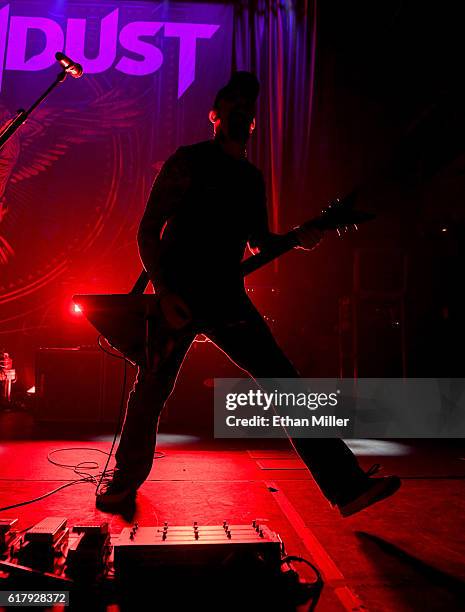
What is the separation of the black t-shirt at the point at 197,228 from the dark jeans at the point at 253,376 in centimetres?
14

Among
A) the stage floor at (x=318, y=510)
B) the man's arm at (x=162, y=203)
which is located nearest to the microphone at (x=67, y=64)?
the man's arm at (x=162, y=203)

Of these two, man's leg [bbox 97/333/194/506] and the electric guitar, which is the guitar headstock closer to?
the electric guitar


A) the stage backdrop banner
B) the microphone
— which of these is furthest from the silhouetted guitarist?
the stage backdrop banner

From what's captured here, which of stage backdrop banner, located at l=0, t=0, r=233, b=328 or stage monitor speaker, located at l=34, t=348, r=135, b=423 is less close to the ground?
stage backdrop banner, located at l=0, t=0, r=233, b=328

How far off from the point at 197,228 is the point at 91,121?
4430 millimetres

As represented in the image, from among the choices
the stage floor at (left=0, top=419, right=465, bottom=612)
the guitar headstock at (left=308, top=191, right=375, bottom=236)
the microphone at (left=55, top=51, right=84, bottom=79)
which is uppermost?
the microphone at (left=55, top=51, right=84, bottom=79)

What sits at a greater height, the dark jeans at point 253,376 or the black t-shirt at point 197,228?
the black t-shirt at point 197,228

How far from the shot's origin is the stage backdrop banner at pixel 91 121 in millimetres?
5430

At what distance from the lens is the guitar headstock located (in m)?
1.99

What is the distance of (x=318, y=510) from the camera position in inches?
77.6

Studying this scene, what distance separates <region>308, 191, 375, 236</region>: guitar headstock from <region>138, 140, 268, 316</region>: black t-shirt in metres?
0.36

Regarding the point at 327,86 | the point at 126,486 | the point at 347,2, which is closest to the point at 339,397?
the point at 126,486

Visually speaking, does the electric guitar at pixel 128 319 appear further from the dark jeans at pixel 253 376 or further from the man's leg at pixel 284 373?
the man's leg at pixel 284 373

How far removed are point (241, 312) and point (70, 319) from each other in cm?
473
